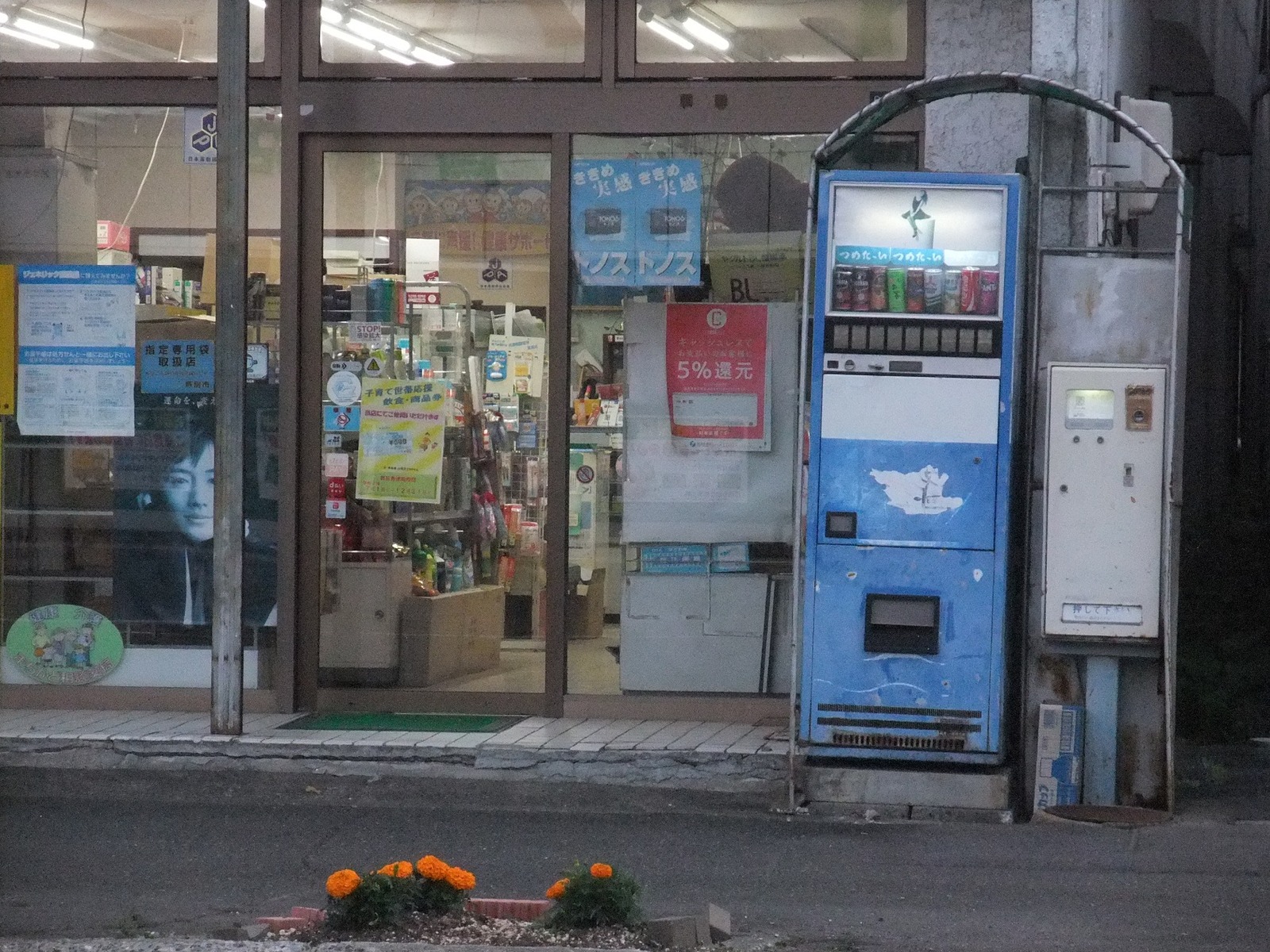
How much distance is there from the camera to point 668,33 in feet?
25.2

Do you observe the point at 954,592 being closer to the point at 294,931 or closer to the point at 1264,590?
the point at 294,931

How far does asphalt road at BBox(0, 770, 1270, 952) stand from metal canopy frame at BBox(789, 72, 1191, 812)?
1.89 feet

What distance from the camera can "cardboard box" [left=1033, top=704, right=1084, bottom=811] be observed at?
6.48 metres

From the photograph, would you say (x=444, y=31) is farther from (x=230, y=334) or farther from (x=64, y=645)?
(x=64, y=645)

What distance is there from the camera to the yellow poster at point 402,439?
792 cm

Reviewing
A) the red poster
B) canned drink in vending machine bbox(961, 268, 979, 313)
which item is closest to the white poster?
the red poster

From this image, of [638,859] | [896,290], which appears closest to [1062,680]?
[896,290]

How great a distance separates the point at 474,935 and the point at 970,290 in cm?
331

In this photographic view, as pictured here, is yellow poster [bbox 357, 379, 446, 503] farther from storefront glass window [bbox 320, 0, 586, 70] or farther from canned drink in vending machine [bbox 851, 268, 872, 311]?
→ canned drink in vending machine [bbox 851, 268, 872, 311]

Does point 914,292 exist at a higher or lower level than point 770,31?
lower

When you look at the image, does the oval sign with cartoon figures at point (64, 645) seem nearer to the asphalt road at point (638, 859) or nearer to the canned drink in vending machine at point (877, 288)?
the asphalt road at point (638, 859)

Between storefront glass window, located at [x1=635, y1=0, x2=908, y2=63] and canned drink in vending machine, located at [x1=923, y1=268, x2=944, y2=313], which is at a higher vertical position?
storefront glass window, located at [x1=635, y1=0, x2=908, y2=63]

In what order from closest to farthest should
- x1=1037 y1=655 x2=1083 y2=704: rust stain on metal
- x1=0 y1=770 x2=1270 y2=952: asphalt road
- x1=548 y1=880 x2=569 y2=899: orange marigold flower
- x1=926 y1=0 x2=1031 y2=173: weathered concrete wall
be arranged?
x1=548 y1=880 x2=569 y2=899: orange marigold flower
x1=0 y1=770 x2=1270 y2=952: asphalt road
x1=1037 y1=655 x2=1083 y2=704: rust stain on metal
x1=926 y1=0 x2=1031 y2=173: weathered concrete wall

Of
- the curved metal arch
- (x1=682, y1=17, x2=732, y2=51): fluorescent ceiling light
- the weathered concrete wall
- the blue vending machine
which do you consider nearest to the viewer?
the curved metal arch
